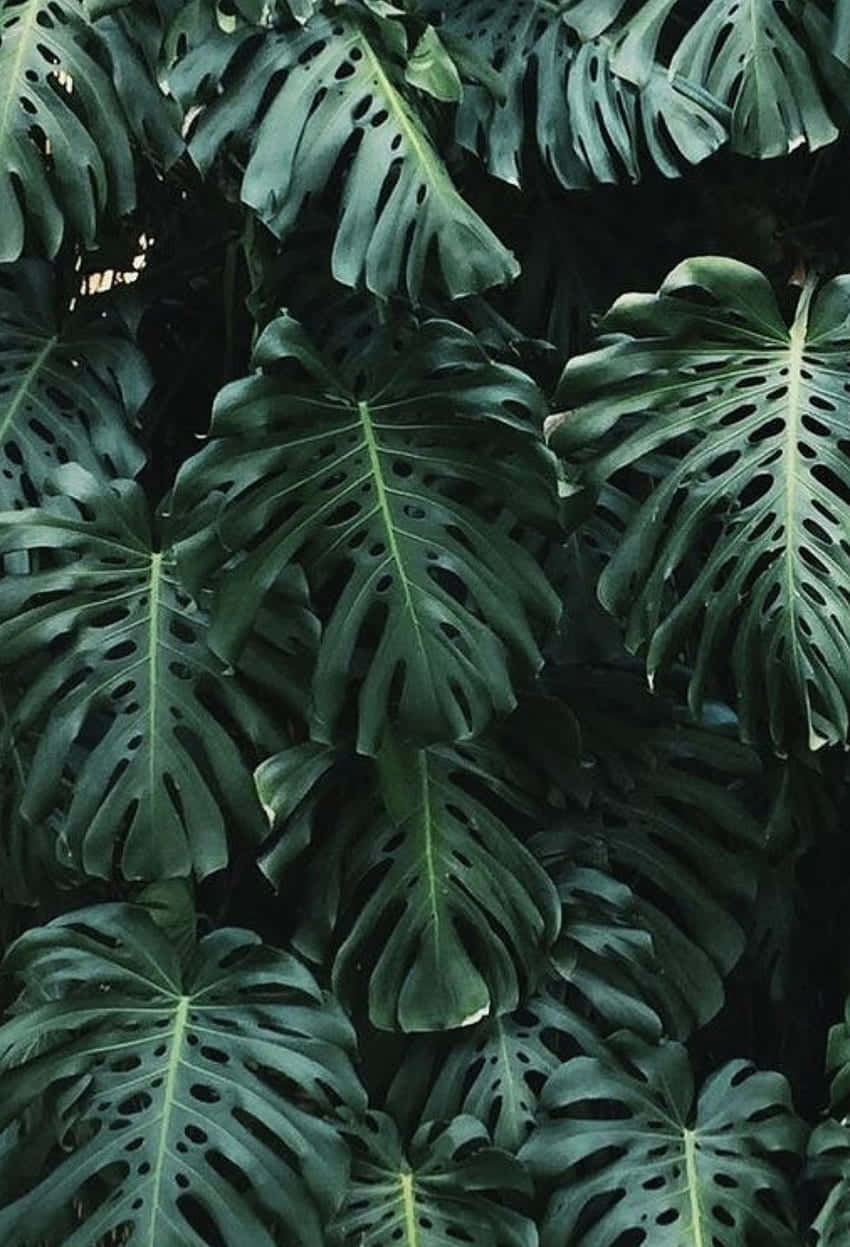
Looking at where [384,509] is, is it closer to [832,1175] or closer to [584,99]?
[584,99]

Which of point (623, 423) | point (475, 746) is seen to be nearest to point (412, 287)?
point (623, 423)

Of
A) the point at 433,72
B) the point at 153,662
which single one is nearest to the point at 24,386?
the point at 153,662

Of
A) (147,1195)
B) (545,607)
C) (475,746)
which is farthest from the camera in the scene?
(475,746)

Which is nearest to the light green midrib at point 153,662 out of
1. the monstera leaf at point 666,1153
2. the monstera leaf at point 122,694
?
the monstera leaf at point 122,694

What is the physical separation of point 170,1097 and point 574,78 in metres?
0.91

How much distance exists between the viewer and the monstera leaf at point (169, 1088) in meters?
1.22

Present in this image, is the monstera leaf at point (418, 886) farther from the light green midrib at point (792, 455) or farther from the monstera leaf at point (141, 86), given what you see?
the monstera leaf at point (141, 86)

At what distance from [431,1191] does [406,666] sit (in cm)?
38

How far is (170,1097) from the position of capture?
4.12 feet

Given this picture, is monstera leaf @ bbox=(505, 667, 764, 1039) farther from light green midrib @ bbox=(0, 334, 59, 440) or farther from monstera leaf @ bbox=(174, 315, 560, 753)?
light green midrib @ bbox=(0, 334, 59, 440)

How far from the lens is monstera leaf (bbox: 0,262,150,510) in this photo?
1.53 meters

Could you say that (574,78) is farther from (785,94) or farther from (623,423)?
(623,423)

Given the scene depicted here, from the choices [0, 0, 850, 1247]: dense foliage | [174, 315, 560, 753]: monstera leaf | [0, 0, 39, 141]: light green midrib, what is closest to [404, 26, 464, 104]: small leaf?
[0, 0, 850, 1247]: dense foliage

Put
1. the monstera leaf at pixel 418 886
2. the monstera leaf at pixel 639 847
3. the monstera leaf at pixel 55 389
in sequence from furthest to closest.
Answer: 1. the monstera leaf at pixel 55 389
2. the monstera leaf at pixel 639 847
3. the monstera leaf at pixel 418 886
